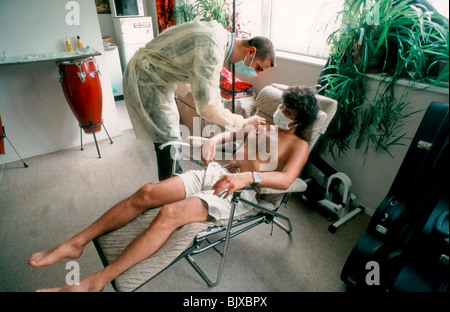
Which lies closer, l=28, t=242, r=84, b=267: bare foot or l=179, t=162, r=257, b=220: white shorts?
l=28, t=242, r=84, b=267: bare foot

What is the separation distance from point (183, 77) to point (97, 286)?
1.15m

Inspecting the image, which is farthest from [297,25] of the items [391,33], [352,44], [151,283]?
[151,283]

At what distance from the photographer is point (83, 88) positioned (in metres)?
2.51

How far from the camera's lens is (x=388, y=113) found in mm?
1626

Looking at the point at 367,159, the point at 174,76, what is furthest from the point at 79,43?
the point at 367,159

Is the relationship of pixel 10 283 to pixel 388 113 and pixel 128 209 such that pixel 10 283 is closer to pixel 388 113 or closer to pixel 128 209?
pixel 128 209

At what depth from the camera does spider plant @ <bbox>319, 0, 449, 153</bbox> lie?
105 centimetres

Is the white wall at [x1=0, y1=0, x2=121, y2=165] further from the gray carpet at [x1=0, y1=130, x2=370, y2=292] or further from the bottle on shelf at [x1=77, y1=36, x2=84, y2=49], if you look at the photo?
the gray carpet at [x1=0, y1=130, x2=370, y2=292]

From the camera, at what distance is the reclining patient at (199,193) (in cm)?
120

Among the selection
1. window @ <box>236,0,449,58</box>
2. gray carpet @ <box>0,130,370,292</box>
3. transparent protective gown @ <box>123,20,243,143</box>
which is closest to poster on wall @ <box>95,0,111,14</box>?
window @ <box>236,0,449,58</box>

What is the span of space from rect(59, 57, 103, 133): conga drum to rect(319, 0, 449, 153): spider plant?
7.06ft

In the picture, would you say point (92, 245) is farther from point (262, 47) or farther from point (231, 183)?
point (262, 47)

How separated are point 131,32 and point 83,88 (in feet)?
7.09

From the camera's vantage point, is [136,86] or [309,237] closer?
[136,86]
